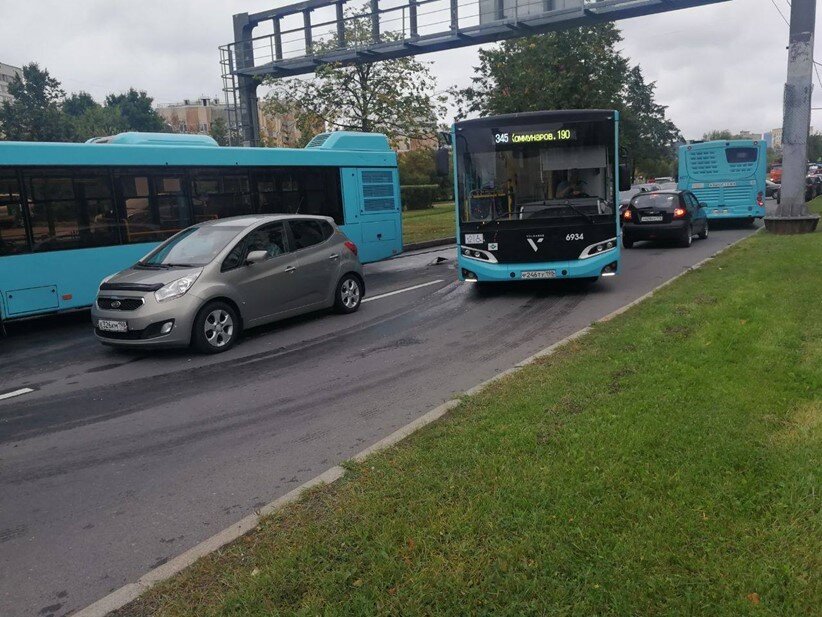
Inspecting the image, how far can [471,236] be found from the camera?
12.2 metres

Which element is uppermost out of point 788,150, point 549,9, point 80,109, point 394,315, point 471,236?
point 80,109

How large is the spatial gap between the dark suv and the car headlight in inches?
545

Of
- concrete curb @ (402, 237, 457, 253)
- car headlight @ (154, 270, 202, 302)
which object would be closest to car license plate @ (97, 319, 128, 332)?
car headlight @ (154, 270, 202, 302)

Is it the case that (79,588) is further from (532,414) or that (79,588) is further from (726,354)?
(726,354)

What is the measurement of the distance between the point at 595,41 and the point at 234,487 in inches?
1420

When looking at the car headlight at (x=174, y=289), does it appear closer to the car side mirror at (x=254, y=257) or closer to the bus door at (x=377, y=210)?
the car side mirror at (x=254, y=257)

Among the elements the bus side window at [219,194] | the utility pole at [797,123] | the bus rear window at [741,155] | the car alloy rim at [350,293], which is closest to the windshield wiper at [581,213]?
the car alloy rim at [350,293]

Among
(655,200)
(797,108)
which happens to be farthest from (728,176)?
(797,108)

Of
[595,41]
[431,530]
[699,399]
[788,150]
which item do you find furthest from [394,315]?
[595,41]

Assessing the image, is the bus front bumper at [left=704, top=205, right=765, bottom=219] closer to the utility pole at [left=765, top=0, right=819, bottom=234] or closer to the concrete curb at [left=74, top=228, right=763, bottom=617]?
the utility pole at [left=765, top=0, right=819, bottom=234]

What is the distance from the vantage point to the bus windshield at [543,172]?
11.8 m

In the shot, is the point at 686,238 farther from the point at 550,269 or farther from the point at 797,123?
the point at 550,269

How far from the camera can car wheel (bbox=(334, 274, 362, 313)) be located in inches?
445

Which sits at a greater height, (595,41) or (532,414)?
(595,41)
